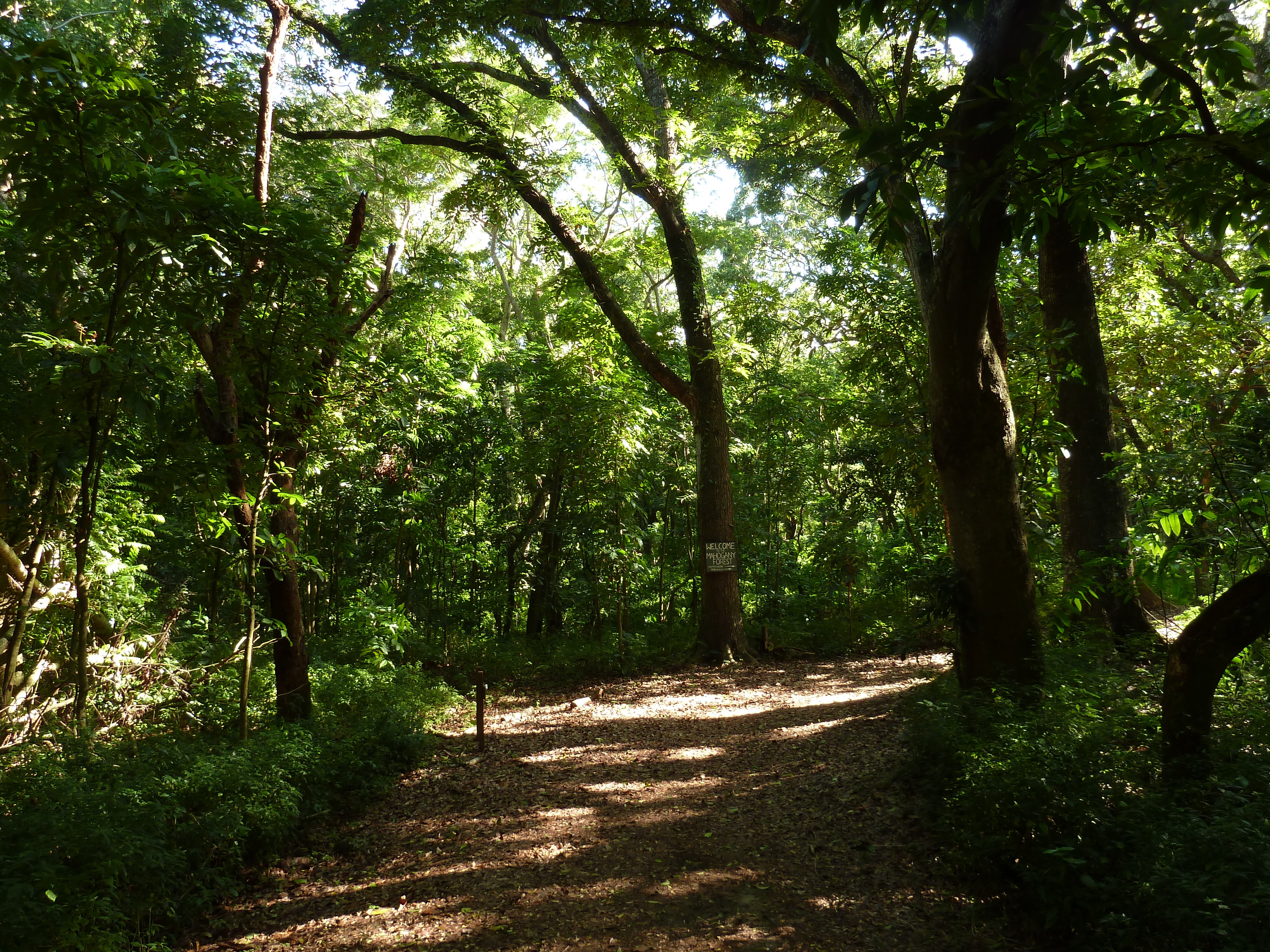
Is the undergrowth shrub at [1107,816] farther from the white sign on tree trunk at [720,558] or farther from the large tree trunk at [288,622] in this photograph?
the white sign on tree trunk at [720,558]

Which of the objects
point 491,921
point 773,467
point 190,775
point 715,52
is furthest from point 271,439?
point 773,467

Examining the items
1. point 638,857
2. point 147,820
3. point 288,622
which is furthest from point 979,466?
point 288,622

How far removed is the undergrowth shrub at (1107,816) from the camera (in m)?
2.57

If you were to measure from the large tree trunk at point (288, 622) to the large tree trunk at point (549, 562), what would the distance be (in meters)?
5.50

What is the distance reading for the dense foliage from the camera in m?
3.15

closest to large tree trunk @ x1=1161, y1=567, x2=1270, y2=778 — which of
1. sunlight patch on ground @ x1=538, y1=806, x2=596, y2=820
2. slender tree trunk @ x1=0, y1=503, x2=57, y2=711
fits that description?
sunlight patch on ground @ x1=538, y1=806, x2=596, y2=820

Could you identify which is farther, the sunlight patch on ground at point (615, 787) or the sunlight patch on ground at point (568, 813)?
the sunlight patch on ground at point (615, 787)

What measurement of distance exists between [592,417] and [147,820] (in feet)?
25.8

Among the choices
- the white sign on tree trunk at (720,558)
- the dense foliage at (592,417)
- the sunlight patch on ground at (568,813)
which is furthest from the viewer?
the white sign on tree trunk at (720,558)

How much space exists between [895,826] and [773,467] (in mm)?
9763

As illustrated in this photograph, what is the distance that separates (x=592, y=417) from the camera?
1085 cm

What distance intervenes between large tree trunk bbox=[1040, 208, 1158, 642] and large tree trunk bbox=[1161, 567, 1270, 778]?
342cm

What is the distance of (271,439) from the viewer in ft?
18.1

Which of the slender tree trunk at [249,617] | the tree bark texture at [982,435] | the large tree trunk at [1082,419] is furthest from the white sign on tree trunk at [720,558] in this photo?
the slender tree trunk at [249,617]
